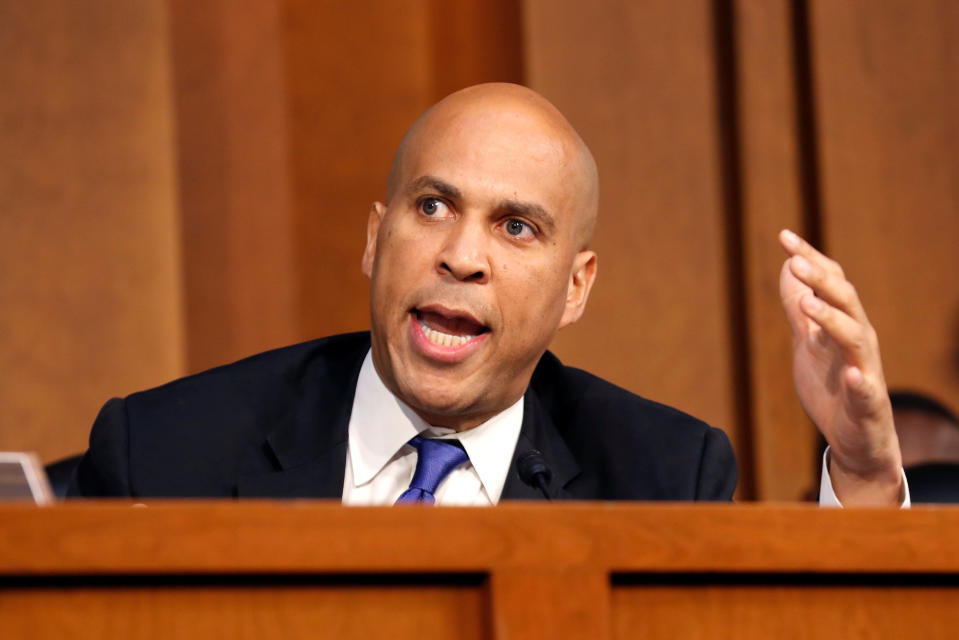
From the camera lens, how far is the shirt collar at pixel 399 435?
1.56 meters

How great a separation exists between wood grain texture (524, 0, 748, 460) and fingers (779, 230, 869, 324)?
5.58 feet

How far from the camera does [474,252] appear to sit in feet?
5.00

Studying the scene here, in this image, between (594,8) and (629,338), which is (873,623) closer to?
(629,338)

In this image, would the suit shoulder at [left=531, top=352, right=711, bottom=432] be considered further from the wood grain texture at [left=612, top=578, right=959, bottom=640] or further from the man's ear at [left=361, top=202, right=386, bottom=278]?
the wood grain texture at [left=612, top=578, right=959, bottom=640]

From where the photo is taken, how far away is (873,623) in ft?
2.77

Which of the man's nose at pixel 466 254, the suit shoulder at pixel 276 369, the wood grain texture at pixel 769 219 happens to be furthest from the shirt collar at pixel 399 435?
the wood grain texture at pixel 769 219

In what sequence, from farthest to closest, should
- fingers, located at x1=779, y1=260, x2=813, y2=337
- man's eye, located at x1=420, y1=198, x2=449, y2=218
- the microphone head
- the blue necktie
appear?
man's eye, located at x1=420, y1=198, x2=449, y2=218, the blue necktie, fingers, located at x1=779, y1=260, x2=813, y2=337, the microphone head

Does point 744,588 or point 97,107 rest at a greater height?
point 97,107

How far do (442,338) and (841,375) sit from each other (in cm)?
52

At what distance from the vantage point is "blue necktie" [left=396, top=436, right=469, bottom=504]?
1.47m

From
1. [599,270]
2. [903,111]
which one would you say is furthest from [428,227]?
[903,111]

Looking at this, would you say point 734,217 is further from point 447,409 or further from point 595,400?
point 447,409

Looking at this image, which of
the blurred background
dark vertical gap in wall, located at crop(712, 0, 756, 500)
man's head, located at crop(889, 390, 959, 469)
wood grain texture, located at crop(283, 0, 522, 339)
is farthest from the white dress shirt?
wood grain texture, located at crop(283, 0, 522, 339)

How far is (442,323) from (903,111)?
204 centimetres
